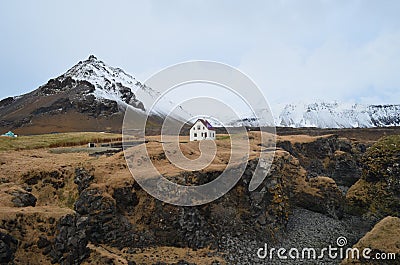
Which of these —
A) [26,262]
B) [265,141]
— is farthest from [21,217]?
[265,141]

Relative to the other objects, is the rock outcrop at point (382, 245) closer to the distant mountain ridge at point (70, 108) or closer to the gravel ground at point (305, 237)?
the gravel ground at point (305, 237)

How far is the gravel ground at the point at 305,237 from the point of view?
23.5 m

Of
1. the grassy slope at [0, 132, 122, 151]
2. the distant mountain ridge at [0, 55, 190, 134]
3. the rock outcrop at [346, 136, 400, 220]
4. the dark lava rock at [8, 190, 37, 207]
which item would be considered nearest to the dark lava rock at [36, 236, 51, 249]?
the dark lava rock at [8, 190, 37, 207]

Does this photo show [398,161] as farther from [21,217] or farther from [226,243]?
[21,217]

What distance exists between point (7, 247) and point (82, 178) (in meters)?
12.9

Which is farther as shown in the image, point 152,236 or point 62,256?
point 152,236

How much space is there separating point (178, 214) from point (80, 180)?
10.1 m

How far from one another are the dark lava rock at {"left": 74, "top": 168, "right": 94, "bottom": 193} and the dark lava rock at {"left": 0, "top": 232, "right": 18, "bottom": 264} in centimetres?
1095

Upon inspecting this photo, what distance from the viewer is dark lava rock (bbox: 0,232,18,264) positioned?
48.7 feet

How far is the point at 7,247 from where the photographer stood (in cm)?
1516

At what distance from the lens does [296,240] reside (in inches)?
1064

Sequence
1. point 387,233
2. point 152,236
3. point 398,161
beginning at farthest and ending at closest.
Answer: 1. point 398,161
2. point 152,236
3. point 387,233

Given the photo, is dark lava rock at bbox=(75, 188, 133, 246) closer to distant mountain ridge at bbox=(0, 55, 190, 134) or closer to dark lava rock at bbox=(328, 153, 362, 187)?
dark lava rock at bbox=(328, 153, 362, 187)

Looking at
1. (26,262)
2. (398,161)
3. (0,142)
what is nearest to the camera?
(26,262)
